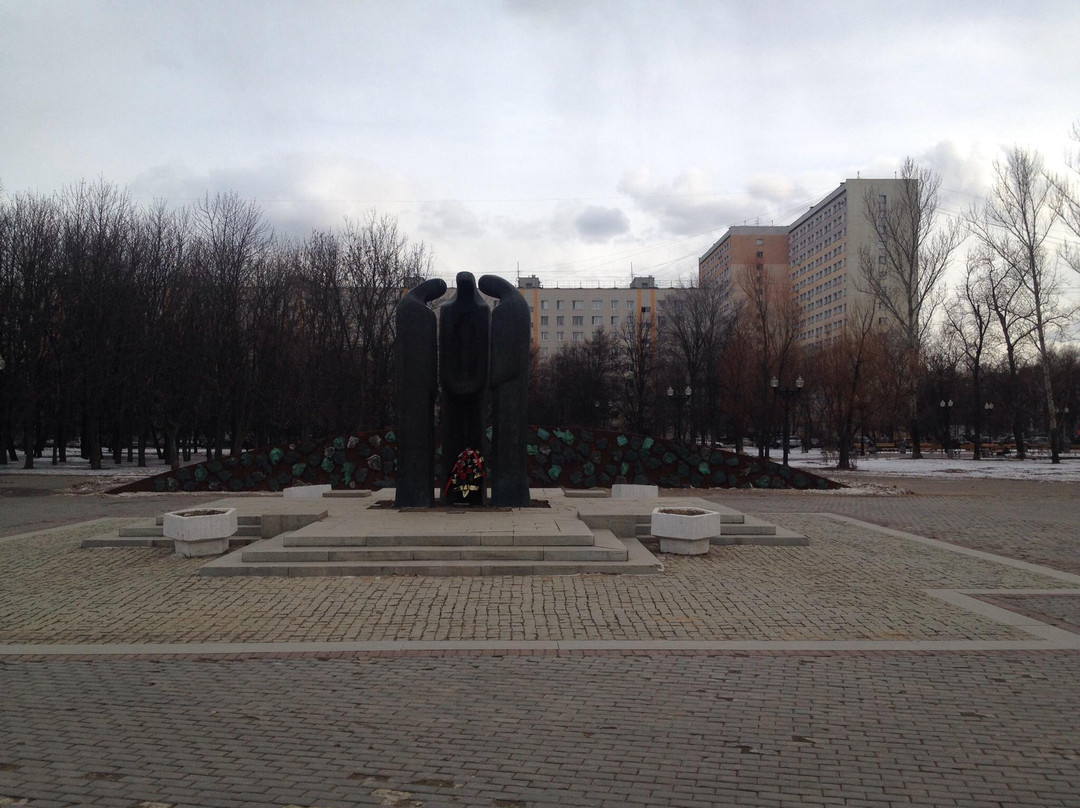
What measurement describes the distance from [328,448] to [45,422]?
19.4 metres

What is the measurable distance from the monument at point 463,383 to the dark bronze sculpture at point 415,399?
0.05 ft

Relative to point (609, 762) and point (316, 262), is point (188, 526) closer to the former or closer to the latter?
point (609, 762)

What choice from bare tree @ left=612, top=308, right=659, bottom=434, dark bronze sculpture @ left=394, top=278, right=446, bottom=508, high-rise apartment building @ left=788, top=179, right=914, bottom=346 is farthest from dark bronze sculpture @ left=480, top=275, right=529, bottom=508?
high-rise apartment building @ left=788, top=179, right=914, bottom=346

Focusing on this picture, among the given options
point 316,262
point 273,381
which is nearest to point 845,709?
point 273,381

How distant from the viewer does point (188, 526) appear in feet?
33.2

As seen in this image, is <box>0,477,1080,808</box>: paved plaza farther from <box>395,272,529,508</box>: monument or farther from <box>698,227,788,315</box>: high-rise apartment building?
<box>698,227,788,315</box>: high-rise apartment building

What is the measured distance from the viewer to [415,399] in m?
12.1

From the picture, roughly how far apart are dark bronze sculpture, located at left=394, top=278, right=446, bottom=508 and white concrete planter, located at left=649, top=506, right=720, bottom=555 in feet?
12.2

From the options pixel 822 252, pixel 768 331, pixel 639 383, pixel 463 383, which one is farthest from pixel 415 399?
pixel 822 252

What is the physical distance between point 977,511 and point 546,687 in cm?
1448

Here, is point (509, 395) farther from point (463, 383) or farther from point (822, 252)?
point (822, 252)

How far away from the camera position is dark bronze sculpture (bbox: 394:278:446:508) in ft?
39.7

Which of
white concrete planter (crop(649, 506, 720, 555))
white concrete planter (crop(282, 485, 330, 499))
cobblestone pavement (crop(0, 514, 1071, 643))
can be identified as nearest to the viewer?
cobblestone pavement (crop(0, 514, 1071, 643))

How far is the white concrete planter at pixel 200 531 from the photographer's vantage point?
10.2 meters
